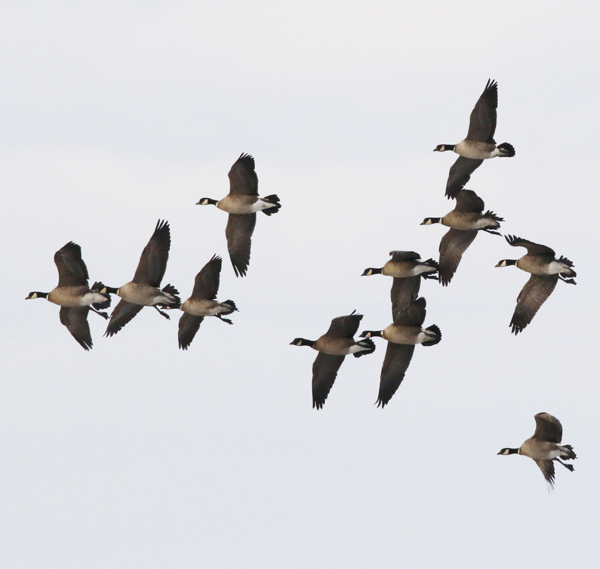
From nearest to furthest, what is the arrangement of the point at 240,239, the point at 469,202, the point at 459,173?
the point at 469,202 → the point at 459,173 → the point at 240,239

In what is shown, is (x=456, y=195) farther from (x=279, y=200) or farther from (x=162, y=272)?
(x=162, y=272)

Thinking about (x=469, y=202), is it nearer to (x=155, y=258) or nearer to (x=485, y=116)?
(x=485, y=116)

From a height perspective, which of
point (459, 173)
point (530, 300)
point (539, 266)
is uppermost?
point (459, 173)

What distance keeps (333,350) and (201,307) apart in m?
3.91

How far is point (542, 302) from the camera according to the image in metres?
36.8

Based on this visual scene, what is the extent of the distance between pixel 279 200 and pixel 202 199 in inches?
148

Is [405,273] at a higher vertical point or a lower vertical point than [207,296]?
higher

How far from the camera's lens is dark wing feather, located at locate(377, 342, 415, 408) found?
35.0 metres

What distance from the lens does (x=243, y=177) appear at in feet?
121

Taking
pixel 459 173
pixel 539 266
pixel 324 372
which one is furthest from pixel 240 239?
pixel 539 266

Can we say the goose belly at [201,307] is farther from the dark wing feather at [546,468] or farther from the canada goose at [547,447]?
the dark wing feather at [546,468]

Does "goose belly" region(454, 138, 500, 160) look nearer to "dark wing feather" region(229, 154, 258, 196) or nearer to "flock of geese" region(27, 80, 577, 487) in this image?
"flock of geese" region(27, 80, 577, 487)

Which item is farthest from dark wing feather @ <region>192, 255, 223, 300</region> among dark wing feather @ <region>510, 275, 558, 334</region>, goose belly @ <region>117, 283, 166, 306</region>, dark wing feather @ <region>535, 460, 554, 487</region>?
dark wing feather @ <region>535, 460, 554, 487</region>

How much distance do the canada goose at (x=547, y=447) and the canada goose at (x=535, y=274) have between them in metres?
2.64
